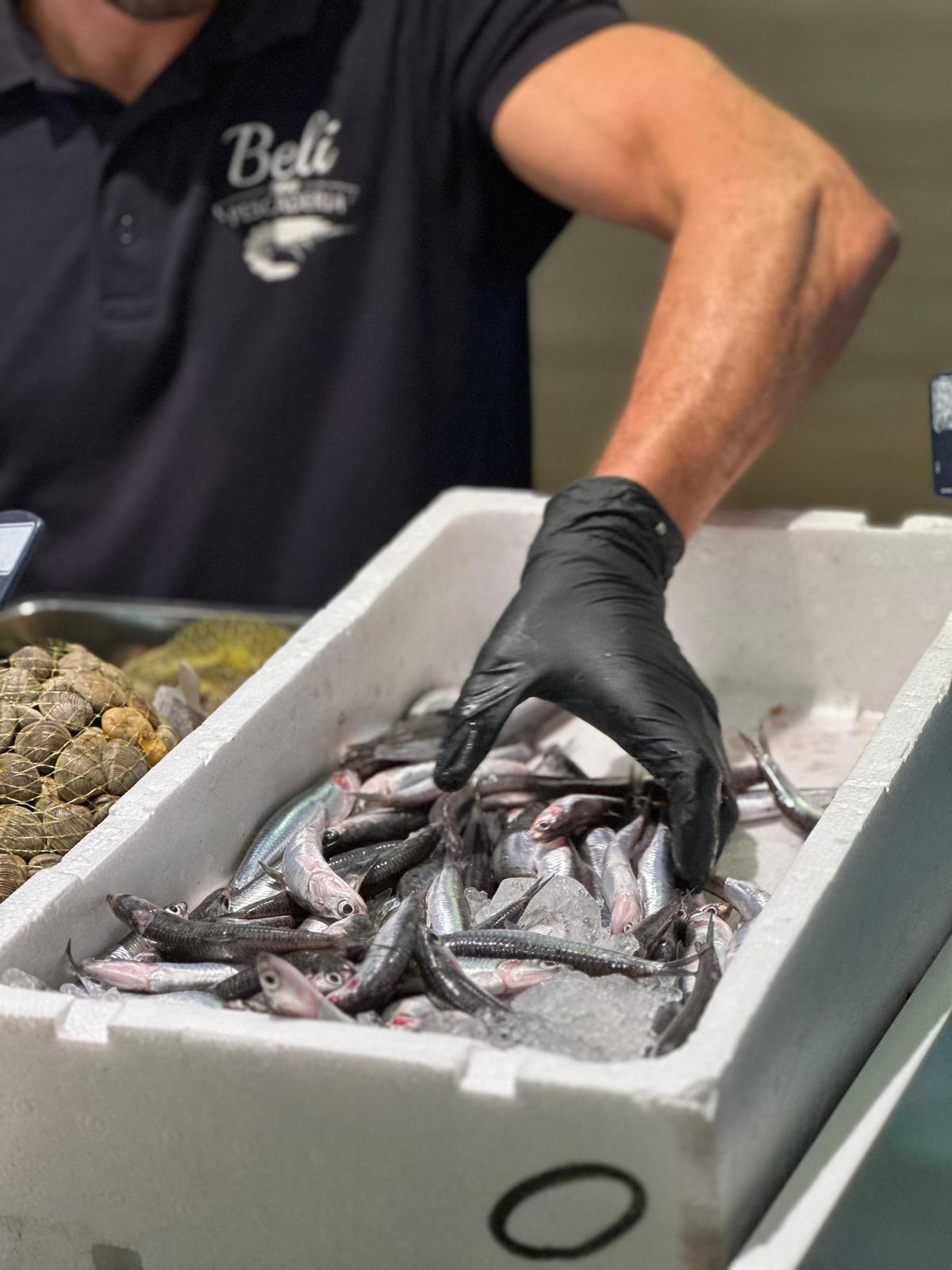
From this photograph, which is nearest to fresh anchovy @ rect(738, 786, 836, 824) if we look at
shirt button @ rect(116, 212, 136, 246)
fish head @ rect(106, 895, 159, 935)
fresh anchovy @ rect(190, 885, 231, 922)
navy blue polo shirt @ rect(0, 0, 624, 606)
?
fresh anchovy @ rect(190, 885, 231, 922)

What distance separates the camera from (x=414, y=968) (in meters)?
1.36

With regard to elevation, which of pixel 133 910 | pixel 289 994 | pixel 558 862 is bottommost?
pixel 133 910

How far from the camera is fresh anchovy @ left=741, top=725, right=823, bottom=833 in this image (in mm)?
1827

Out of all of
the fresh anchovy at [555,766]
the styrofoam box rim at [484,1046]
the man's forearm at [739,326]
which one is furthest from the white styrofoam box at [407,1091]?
the man's forearm at [739,326]

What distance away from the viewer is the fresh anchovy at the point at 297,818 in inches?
67.4

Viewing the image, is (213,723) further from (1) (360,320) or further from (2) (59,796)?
(1) (360,320)

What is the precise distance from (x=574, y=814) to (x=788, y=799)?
0.98 ft

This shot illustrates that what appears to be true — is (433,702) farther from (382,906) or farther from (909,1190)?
(909,1190)

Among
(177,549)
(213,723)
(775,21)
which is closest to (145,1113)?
(213,723)

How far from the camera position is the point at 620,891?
1580 mm

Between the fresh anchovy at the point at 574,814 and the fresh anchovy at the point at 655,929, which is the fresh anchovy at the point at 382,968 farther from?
the fresh anchovy at the point at 574,814

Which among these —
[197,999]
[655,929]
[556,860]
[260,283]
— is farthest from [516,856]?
[260,283]

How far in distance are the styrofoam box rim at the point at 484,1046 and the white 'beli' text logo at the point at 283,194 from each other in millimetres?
1312

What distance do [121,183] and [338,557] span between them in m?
0.86
